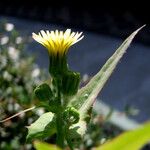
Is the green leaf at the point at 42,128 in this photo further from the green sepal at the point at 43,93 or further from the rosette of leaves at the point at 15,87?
the rosette of leaves at the point at 15,87

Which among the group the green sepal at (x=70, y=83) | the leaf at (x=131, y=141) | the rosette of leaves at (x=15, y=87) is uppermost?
the leaf at (x=131, y=141)

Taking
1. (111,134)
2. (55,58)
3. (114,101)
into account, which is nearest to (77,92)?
(55,58)

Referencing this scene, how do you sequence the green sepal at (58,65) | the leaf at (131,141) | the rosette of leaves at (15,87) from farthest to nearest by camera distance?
the rosette of leaves at (15,87) < the green sepal at (58,65) < the leaf at (131,141)

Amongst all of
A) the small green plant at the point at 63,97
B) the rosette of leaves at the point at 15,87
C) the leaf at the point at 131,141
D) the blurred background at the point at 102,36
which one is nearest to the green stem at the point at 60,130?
the small green plant at the point at 63,97

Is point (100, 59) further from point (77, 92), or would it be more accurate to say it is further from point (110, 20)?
point (77, 92)

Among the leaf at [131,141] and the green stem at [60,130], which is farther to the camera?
the green stem at [60,130]

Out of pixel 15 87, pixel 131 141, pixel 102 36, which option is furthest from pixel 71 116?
pixel 102 36

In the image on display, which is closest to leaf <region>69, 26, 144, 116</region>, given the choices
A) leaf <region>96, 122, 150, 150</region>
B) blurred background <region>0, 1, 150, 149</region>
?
leaf <region>96, 122, 150, 150</region>
